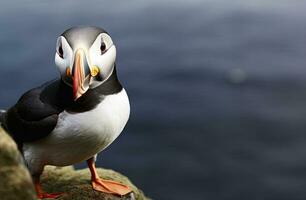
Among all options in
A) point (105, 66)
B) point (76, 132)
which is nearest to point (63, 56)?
point (105, 66)

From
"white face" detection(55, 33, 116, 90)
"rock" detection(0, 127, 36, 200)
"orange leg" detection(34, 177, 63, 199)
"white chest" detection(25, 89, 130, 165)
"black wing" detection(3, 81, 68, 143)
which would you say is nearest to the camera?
"rock" detection(0, 127, 36, 200)

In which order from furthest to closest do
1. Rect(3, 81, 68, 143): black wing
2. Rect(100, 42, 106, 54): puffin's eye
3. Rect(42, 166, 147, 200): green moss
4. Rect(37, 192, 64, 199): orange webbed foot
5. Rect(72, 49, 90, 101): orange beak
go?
Rect(42, 166, 147, 200): green moss
Rect(37, 192, 64, 199): orange webbed foot
Rect(3, 81, 68, 143): black wing
Rect(100, 42, 106, 54): puffin's eye
Rect(72, 49, 90, 101): orange beak

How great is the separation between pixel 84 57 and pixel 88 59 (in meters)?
0.04

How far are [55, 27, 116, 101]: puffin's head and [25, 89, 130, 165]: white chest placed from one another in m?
0.32

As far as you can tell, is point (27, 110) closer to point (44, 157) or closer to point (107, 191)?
point (44, 157)

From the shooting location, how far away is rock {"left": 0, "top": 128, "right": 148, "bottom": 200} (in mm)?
2818

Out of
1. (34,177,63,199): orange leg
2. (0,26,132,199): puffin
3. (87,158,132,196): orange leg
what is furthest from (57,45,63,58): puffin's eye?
(87,158,132,196): orange leg

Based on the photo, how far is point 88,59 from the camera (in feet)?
14.5

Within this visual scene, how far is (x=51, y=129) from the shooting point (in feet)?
16.3

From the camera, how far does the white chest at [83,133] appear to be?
4867 mm

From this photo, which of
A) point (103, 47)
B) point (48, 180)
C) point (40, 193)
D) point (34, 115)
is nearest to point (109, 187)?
point (40, 193)

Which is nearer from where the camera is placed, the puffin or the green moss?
the puffin

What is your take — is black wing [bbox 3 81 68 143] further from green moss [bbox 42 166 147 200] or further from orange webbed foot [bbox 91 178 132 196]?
orange webbed foot [bbox 91 178 132 196]

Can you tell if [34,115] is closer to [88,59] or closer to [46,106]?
[46,106]
